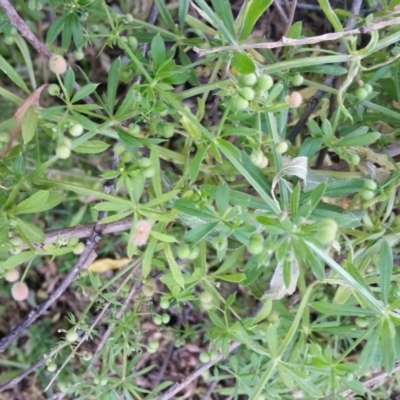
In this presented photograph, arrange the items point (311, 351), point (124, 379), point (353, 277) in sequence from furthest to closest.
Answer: point (124, 379), point (311, 351), point (353, 277)

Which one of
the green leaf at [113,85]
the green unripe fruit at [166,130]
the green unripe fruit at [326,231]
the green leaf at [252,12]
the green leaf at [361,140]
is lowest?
the green leaf at [361,140]

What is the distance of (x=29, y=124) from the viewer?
102 centimetres

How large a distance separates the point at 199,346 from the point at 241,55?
4.77ft

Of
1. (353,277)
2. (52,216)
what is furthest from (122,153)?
(52,216)

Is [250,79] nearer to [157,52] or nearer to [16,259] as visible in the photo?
[157,52]

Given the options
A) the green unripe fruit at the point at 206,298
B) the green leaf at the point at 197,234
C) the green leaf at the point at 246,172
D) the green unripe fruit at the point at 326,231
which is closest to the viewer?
the green unripe fruit at the point at 326,231

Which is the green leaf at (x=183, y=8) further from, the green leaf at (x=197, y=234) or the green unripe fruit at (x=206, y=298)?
the green unripe fruit at (x=206, y=298)

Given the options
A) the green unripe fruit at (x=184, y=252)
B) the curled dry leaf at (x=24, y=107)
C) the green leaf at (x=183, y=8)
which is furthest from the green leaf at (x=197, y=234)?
the green leaf at (x=183, y=8)

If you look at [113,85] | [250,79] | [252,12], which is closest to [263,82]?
[250,79]

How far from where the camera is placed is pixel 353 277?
3.51 ft

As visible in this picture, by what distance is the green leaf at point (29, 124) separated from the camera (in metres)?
1.00

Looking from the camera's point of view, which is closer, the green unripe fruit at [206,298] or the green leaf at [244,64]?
the green leaf at [244,64]

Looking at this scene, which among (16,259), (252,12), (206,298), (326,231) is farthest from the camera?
(206,298)

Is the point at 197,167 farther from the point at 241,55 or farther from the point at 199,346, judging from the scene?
the point at 199,346
